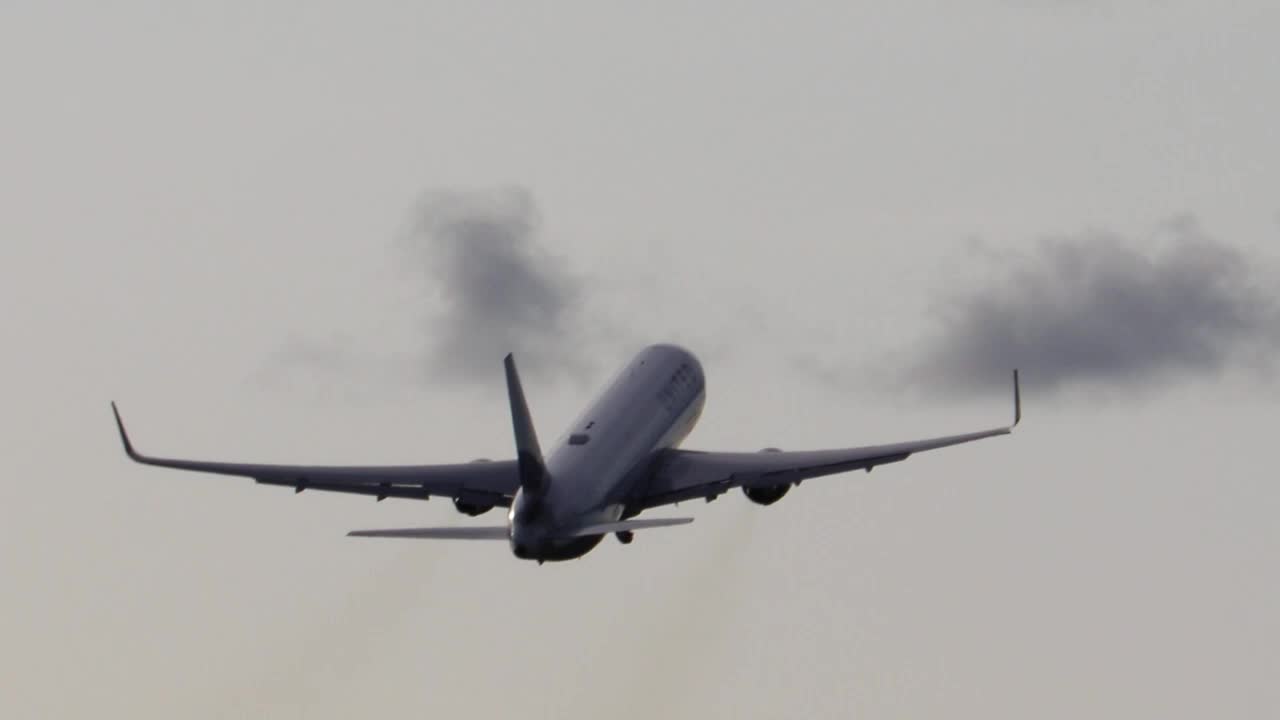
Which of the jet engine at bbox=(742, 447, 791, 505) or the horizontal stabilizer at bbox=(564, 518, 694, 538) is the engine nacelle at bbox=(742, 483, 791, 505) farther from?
the horizontal stabilizer at bbox=(564, 518, 694, 538)

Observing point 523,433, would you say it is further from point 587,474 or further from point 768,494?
point 768,494

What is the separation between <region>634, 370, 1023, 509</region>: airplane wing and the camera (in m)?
166

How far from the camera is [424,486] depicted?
166m

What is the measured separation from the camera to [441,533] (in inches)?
5965

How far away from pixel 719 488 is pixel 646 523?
62.2ft

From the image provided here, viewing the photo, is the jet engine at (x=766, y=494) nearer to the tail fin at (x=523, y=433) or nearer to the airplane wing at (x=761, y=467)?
the airplane wing at (x=761, y=467)

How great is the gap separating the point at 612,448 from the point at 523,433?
12529 millimetres

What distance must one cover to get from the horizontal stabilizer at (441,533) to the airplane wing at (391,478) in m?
11.2

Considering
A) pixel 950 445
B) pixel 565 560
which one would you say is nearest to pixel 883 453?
pixel 950 445

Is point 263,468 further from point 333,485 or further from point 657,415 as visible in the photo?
point 657,415

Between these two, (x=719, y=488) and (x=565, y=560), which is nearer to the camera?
(x=565, y=560)

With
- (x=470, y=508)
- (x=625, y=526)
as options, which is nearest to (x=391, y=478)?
(x=470, y=508)

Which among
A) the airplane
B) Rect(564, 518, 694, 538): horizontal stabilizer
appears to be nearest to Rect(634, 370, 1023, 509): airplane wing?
the airplane

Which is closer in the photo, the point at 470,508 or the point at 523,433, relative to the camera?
the point at 523,433
